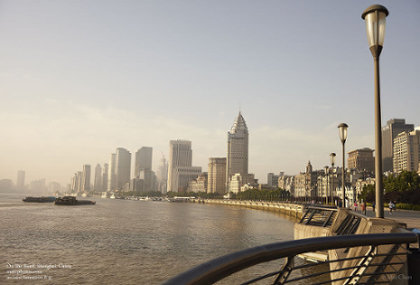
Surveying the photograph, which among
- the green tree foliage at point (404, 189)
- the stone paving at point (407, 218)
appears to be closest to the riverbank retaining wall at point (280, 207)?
the green tree foliage at point (404, 189)

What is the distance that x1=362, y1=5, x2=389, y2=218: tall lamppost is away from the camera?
845 cm

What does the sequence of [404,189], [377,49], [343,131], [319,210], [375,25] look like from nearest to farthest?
[375,25] → [377,49] → [343,131] → [319,210] → [404,189]

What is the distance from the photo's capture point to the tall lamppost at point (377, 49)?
8445mm

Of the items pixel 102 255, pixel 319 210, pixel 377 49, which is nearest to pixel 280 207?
pixel 319 210

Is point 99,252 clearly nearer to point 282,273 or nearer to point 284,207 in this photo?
point 282,273

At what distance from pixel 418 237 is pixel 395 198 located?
72.9 m

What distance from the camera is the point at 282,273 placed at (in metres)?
3.47

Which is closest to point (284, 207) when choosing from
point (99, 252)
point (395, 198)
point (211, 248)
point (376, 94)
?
point (395, 198)

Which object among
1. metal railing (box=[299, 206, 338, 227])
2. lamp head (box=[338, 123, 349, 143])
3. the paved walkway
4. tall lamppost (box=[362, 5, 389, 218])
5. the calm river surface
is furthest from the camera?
the paved walkway

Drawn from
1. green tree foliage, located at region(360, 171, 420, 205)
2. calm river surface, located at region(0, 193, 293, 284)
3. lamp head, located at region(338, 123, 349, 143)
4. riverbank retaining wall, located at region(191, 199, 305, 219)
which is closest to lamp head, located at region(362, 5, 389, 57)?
lamp head, located at region(338, 123, 349, 143)

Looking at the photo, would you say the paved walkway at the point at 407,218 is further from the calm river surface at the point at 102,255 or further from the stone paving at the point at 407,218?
the calm river surface at the point at 102,255

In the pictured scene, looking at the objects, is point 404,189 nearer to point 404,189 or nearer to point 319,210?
point 404,189

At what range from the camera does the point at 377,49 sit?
8.92 metres

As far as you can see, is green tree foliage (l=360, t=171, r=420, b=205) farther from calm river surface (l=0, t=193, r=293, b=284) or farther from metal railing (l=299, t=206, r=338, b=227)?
metal railing (l=299, t=206, r=338, b=227)
